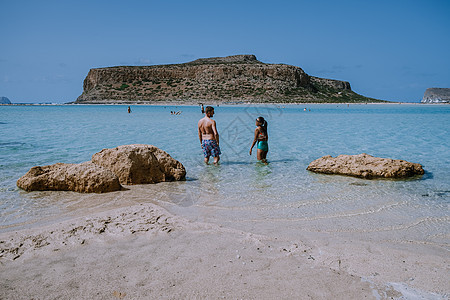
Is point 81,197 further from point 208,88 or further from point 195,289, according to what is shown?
point 208,88

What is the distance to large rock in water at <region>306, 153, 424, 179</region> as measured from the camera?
6617 mm

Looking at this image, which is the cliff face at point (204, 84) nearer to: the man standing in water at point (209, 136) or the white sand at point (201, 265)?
the man standing in water at point (209, 136)

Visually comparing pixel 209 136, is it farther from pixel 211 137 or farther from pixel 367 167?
pixel 367 167

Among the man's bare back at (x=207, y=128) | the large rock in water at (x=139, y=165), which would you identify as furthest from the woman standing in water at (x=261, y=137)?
the large rock in water at (x=139, y=165)

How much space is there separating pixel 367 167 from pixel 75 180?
18.5 feet

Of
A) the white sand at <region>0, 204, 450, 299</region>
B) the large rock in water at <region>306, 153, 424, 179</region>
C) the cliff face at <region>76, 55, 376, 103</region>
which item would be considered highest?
the cliff face at <region>76, 55, 376, 103</region>

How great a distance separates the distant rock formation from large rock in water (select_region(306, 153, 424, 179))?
320cm

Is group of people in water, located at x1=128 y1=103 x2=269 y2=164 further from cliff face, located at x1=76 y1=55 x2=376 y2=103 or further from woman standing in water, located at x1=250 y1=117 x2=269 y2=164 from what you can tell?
cliff face, located at x1=76 y1=55 x2=376 y2=103

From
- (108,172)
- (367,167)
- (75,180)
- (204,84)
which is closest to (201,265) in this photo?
(108,172)

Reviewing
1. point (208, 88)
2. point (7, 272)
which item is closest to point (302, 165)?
point (7, 272)

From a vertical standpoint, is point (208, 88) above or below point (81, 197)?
above

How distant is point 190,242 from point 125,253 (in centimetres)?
64

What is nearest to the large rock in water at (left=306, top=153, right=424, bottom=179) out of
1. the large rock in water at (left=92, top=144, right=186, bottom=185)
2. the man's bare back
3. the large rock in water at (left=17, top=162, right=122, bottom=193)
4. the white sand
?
the man's bare back

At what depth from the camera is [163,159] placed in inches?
261
